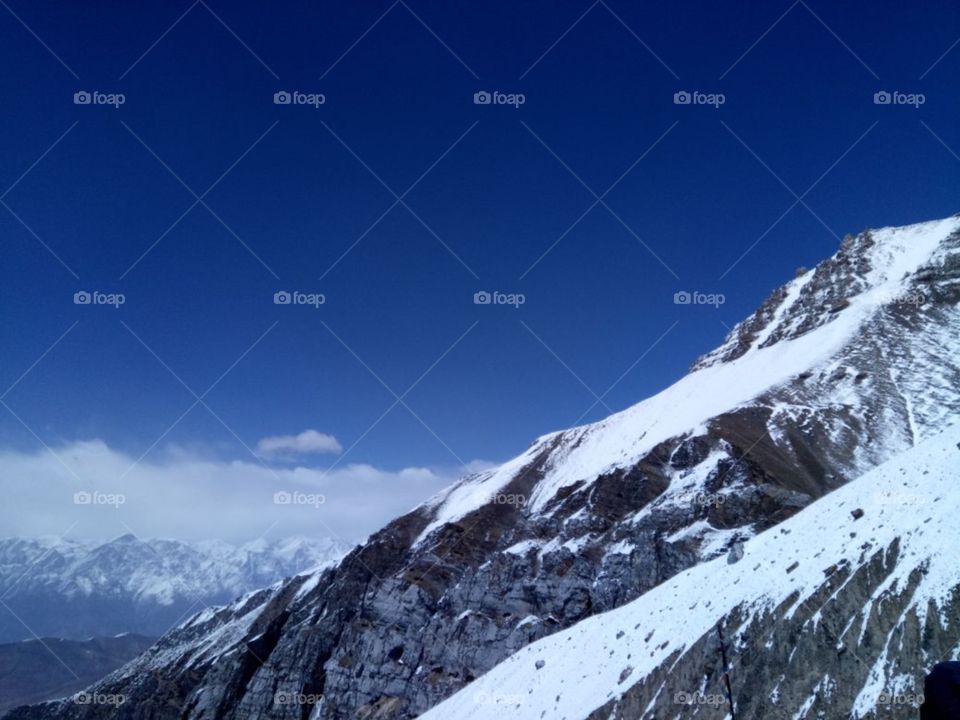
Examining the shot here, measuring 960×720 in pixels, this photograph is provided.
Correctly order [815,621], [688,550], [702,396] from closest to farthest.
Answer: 1. [815,621]
2. [688,550]
3. [702,396]

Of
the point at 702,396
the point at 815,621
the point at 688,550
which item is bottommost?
the point at 815,621

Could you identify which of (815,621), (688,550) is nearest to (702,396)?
(688,550)

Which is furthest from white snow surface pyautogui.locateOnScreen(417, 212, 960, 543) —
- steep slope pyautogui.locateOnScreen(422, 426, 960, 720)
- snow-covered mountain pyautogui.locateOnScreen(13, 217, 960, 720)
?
steep slope pyautogui.locateOnScreen(422, 426, 960, 720)

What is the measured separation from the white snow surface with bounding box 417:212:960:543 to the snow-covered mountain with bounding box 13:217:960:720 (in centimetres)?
67

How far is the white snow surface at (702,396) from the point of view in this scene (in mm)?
88312

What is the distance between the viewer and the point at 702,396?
9819cm

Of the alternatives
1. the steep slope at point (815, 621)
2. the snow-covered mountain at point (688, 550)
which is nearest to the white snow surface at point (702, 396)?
the snow-covered mountain at point (688, 550)

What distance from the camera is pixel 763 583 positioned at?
24.7 metres

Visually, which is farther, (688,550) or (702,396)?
(702,396)

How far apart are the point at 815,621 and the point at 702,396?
268ft

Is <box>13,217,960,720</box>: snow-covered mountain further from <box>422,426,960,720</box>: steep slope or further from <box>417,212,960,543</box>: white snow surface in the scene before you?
<box>417,212,960,543</box>: white snow surface

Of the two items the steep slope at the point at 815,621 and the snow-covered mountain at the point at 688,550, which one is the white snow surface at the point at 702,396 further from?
the steep slope at the point at 815,621

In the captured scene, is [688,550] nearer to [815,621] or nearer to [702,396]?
[815,621]

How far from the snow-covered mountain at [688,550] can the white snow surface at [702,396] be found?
0.67m
